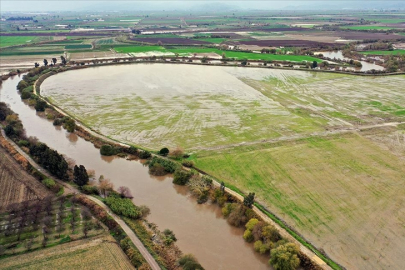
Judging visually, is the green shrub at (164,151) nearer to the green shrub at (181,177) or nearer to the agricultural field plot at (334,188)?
the agricultural field plot at (334,188)

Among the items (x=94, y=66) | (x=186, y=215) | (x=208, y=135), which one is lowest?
A: (x=186, y=215)

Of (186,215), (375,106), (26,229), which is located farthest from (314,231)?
(375,106)

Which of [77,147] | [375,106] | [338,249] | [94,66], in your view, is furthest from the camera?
[94,66]

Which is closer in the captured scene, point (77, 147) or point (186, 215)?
point (186, 215)

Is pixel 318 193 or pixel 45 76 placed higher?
pixel 45 76

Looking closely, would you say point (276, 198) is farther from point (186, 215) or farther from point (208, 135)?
point (208, 135)

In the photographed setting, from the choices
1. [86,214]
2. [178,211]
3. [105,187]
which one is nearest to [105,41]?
[105,187]

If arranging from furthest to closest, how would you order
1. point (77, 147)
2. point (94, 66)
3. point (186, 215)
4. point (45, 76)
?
point (94, 66) → point (45, 76) → point (77, 147) → point (186, 215)
